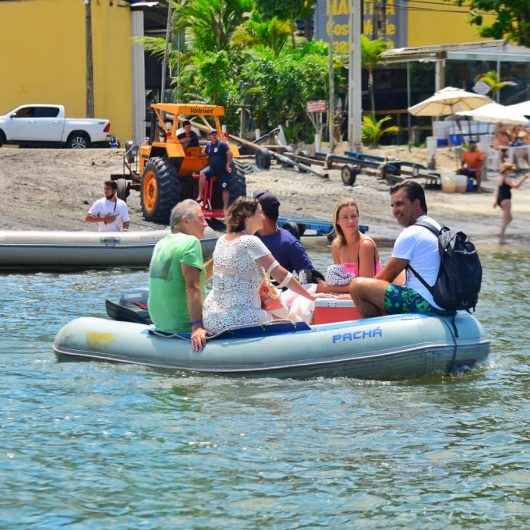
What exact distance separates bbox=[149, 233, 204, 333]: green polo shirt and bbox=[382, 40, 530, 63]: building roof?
26632 mm

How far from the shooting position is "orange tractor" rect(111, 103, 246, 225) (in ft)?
67.3

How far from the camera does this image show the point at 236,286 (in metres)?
9.36

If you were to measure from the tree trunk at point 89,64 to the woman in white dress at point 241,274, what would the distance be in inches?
1287

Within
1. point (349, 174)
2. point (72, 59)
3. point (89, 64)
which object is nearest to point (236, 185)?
point (349, 174)

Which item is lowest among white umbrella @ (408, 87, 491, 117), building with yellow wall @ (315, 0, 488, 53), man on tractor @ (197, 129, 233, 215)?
man on tractor @ (197, 129, 233, 215)

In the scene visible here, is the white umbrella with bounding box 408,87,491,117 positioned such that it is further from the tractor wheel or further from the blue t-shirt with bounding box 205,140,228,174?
the blue t-shirt with bounding box 205,140,228,174

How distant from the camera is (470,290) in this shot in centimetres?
938

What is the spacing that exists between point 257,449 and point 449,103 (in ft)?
76.6

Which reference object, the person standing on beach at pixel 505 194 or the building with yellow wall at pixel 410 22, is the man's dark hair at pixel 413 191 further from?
the building with yellow wall at pixel 410 22

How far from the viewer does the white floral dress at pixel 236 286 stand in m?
9.26

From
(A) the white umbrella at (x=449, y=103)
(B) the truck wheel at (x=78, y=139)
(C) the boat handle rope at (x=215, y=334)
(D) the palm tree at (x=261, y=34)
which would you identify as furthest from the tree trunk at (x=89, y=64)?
(C) the boat handle rope at (x=215, y=334)

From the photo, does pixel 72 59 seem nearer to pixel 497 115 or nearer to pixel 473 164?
pixel 497 115

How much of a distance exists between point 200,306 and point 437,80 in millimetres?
27004

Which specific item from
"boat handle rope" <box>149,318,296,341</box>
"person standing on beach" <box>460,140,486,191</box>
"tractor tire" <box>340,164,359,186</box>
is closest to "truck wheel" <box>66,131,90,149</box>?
"tractor tire" <box>340,164,359,186</box>
